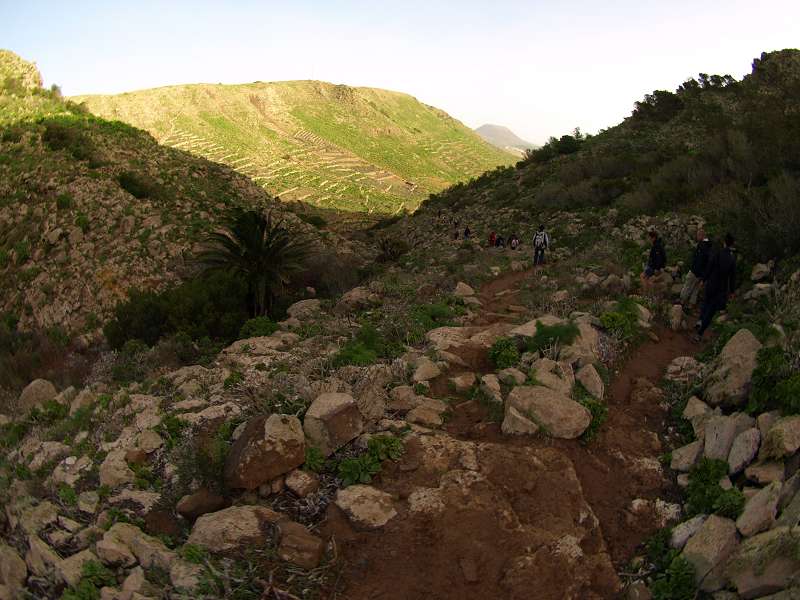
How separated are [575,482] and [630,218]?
14.1 m

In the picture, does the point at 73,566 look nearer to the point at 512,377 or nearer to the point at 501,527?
the point at 501,527

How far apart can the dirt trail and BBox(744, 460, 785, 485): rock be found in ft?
2.44

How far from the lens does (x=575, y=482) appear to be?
4.83 m

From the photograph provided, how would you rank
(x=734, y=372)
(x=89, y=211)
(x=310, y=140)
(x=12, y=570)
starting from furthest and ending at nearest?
(x=310, y=140) < (x=89, y=211) < (x=734, y=372) < (x=12, y=570)

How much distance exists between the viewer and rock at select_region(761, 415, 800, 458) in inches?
167

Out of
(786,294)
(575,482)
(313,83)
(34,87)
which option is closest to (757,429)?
(575,482)

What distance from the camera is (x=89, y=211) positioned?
62.1 ft

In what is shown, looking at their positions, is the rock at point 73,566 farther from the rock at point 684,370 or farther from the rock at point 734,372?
the rock at point 684,370

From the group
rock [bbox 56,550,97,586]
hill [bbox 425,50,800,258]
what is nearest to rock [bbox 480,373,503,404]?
rock [bbox 56,550,97,586]

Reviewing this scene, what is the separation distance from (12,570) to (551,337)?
651cm

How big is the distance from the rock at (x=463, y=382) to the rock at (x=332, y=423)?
147 centimetres

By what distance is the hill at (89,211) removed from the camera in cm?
1642

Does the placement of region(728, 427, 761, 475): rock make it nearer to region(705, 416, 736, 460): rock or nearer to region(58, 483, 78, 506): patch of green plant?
region(705, 416, 736, 460): rock

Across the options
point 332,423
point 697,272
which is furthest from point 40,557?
point 697,272
